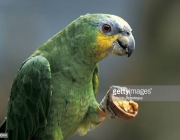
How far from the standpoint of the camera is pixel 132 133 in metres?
1.25

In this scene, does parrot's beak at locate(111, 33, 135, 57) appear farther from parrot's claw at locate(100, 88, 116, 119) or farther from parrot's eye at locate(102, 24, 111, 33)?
parrot's claw at locate(100, 88, 116, 119)

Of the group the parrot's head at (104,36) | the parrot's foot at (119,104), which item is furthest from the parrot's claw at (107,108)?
the parrot's head at (104,36)

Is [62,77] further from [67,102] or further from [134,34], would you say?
[134,34]

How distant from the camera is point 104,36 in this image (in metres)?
0.86

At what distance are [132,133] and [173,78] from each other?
33 cm

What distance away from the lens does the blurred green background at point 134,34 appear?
1.15 meters

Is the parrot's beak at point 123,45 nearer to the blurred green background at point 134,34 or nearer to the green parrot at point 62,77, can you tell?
the green parrot at point 62,77

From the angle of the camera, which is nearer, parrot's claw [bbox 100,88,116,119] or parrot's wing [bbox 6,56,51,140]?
parrot's wing [bbox 6,56,51,140]

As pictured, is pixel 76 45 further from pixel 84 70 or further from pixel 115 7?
pixel 115 7

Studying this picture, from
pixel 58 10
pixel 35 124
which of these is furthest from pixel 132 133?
pixel 58 10

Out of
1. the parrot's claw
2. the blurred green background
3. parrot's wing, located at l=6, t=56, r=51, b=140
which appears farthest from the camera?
the blurred green background

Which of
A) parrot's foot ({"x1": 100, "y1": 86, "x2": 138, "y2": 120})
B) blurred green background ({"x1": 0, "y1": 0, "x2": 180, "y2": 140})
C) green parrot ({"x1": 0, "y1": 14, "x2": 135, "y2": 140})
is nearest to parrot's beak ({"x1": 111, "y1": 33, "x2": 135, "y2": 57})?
green parrot ({"x1": 0, "y1": 14, "x2": 135, "y2": 140})

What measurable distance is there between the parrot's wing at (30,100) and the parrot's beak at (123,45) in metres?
0.24

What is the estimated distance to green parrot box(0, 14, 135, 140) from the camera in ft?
2.83
